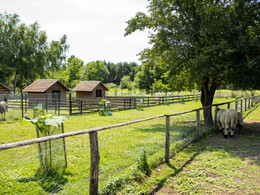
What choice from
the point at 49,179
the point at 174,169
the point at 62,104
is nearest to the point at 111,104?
the point at 62,104

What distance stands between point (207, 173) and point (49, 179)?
367 cm

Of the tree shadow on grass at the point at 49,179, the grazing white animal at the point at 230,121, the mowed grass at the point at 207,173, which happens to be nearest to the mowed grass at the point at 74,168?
the tree shadow on grass at the point at 49,179

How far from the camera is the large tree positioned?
9656mm

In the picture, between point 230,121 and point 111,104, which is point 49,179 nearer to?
point 230,121

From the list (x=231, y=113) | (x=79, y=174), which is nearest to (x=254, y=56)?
(x=231, y=113)

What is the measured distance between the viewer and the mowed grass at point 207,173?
171 inches

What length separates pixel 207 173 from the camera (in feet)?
16.9

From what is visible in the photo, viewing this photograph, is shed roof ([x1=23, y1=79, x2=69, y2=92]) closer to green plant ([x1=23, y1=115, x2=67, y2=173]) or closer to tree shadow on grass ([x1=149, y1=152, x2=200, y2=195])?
green plant ([x1=23, y1=115, x2=67, y2=173])

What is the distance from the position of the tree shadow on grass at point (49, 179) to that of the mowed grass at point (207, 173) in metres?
1.43

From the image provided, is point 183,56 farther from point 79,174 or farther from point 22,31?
point 22,31

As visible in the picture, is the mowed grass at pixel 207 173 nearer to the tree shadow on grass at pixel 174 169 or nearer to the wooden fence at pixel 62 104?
the tree shadow on grass at pixel 174 169

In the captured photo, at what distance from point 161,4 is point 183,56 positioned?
10.3ft

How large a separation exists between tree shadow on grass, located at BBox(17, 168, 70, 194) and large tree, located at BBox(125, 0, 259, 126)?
7398 mm

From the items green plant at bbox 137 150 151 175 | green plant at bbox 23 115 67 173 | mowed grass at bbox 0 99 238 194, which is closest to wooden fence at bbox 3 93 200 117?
mowed grass at bbox 0 99 238 194
